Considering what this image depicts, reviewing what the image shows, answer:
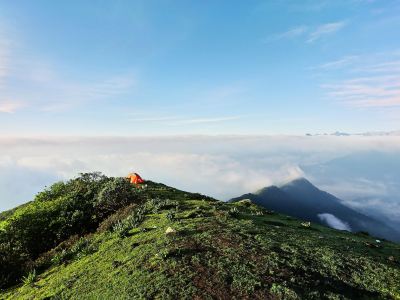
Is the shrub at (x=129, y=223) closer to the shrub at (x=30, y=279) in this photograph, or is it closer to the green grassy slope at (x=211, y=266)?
the green grassy slope at (x=211, y=266)

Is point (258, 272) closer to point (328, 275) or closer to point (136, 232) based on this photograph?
point (328, 275)

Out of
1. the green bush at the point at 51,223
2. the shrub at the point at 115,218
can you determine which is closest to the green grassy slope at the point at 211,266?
the shrub at the point at 115,218

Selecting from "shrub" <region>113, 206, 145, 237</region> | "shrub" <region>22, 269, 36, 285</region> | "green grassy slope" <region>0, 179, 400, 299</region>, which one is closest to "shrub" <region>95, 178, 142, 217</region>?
"shrub" <region>113, 206, 145, 237</region>

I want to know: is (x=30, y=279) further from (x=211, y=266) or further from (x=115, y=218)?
(x=211, y=266)

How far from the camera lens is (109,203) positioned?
40531 mm

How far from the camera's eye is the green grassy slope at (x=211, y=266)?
1939cm

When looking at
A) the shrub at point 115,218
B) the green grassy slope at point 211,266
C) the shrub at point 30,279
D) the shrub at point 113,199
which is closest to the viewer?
the green grassy slope at point 211,266

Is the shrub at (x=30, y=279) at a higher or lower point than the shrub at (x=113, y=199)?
lower

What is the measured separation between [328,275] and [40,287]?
62.0ft

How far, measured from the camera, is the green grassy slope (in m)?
19.4

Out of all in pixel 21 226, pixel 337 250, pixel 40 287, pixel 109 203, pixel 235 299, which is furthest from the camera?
pixel 109 203

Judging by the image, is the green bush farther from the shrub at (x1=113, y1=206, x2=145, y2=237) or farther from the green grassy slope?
the shrub at (x1=113, y1=206, x2=145, y2=237)

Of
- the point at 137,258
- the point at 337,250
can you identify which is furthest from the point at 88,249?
the point at 337,250

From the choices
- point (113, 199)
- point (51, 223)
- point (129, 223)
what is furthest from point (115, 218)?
point (51, 223)
